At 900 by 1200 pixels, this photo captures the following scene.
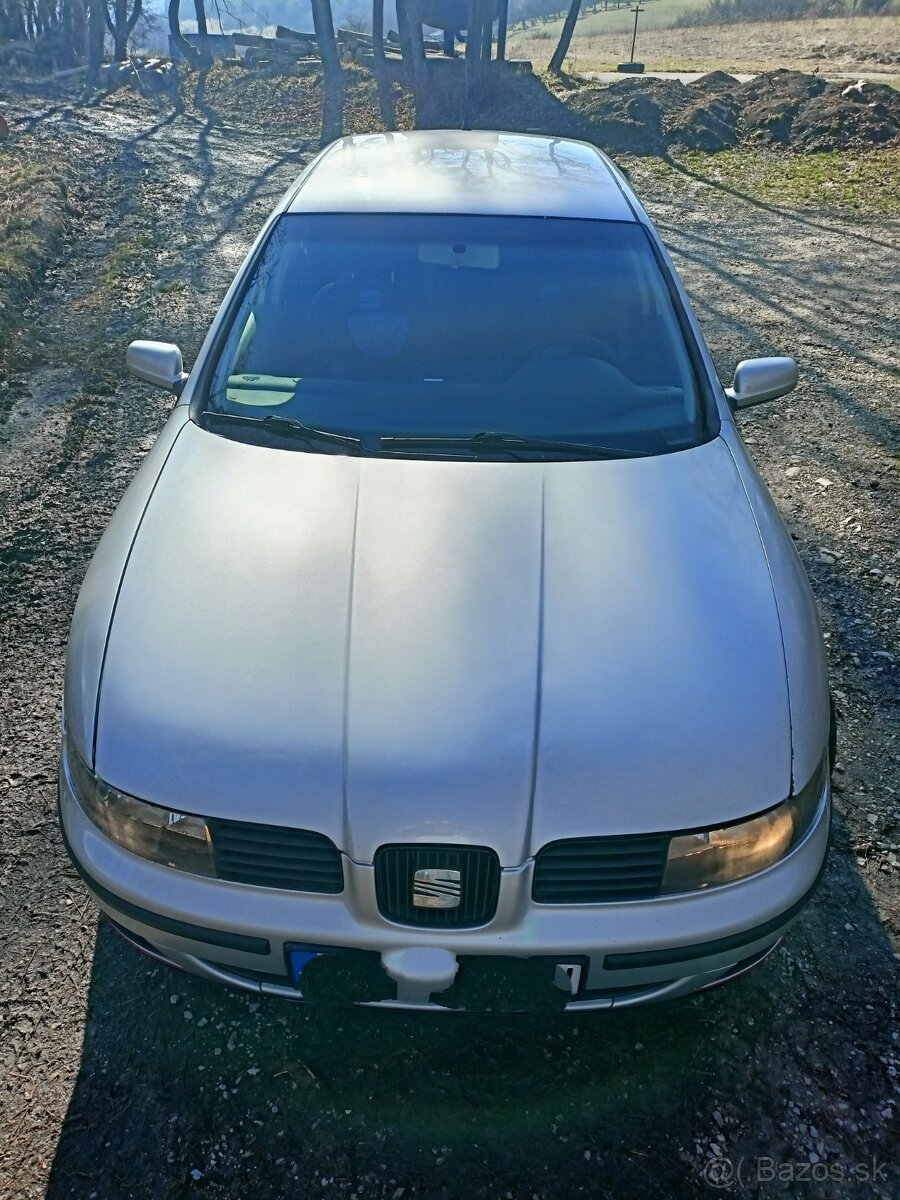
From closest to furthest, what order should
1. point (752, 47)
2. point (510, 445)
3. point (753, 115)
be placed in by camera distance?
1. point (510, 445)
2. point (753, 115)
3. point (752, 47)

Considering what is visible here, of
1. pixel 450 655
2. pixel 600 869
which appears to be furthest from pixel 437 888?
pixel 450 655

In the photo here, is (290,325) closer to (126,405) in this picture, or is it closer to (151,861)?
(151,861)

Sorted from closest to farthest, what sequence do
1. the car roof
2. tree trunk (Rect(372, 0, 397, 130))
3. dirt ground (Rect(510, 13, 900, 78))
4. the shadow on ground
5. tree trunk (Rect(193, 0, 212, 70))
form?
1. the shadow on ground
2. the car roof
3. tree trunk (Rect(372, 0, 397, 130))
4. dirt ground (Rect(510, 13, 900, 78))
5. tree trunk (Rect(193, 0, 212, 70))

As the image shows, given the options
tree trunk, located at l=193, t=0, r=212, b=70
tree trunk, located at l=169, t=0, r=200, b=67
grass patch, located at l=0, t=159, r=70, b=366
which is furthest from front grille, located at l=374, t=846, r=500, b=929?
tree trunk, located at l=193, t=0, r=212, b=70

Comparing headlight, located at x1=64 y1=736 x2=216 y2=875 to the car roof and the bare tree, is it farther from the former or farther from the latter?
the bare tree

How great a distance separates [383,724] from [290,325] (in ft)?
5.05

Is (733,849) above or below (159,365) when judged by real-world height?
below

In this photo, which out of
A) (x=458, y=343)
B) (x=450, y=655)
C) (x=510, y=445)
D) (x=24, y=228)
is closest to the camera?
(x=450, y=655)

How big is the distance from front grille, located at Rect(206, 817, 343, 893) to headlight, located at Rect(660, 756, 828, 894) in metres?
0.65

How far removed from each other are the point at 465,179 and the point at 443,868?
2521 millimetres

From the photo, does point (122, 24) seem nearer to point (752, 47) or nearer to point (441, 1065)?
point (752, 47)

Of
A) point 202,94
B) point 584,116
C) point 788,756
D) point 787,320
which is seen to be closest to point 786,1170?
point 788,756

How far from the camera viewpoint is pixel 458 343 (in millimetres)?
2557

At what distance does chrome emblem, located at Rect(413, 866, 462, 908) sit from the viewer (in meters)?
1.58
